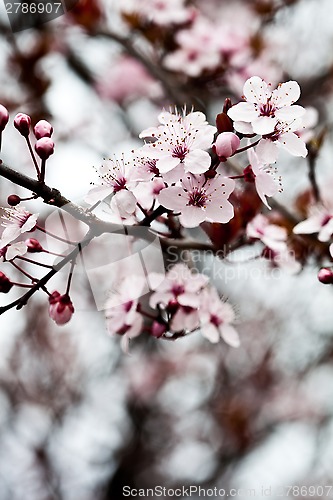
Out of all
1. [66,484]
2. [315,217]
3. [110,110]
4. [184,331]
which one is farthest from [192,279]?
[66,484]

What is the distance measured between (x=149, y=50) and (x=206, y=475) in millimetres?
3202

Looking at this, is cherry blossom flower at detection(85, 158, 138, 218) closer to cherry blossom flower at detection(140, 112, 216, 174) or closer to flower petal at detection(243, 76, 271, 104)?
cherry blossom flower at detection(140, 112, 216, 174)

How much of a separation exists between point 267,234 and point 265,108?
542 millimetres

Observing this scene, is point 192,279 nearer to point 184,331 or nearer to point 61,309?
point 184,331

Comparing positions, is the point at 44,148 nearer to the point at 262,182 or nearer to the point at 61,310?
the point at 61,310

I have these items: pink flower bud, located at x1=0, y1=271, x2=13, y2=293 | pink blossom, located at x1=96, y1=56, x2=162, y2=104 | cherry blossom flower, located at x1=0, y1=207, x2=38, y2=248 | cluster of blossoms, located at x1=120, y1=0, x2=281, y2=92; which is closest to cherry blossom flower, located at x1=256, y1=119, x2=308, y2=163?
cherry blossom flower, located at x1=0, y1=207, x2=38, y2=248

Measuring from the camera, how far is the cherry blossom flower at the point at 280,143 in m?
1.15

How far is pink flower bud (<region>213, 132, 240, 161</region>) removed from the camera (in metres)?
1.11

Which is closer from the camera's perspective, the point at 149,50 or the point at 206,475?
the point at 149,50

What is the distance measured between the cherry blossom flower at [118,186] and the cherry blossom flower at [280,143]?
26cm

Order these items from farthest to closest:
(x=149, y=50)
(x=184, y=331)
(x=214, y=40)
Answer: (x=149, y=50)
(x=214, y=40)
(x=184, y=331)

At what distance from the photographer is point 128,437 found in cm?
474

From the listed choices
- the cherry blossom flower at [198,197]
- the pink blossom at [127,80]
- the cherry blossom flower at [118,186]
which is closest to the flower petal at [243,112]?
the cherry blossom flower at [198,197]

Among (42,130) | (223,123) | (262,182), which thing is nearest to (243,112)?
(223,123)
